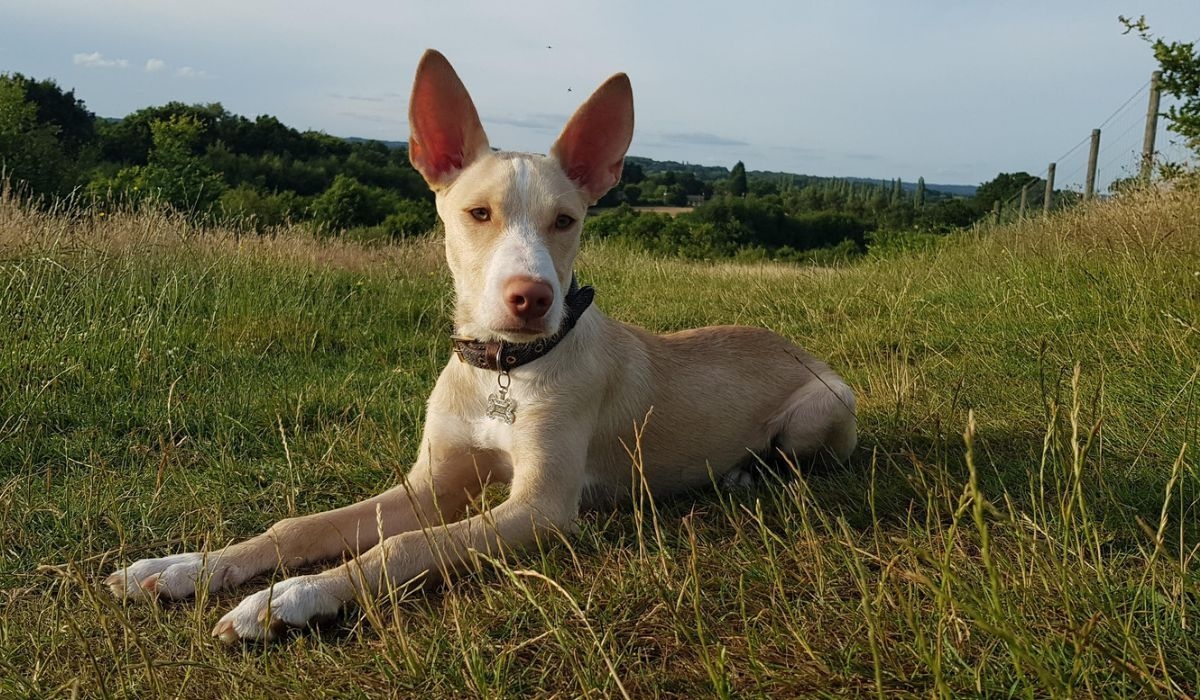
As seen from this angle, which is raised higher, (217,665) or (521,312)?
(521,312)

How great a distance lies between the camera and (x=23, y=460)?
3703 millimetres

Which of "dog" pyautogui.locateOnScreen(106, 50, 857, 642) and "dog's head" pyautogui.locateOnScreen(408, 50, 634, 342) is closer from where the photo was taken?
"dog" pyautogui.locateOnScreen(106, 50, 857, 642)

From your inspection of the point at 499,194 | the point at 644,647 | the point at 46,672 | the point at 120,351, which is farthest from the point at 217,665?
the point at 120,351

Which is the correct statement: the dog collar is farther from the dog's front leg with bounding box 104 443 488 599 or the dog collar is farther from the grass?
the grass

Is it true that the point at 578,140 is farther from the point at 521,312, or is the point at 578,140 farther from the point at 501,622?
the point at 501,622

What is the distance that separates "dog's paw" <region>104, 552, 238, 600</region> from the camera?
96.4 inches

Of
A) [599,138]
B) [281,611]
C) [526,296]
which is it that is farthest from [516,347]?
[281,611]

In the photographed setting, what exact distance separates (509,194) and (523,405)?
73 centimetres

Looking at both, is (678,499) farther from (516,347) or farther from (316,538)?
(316,538)

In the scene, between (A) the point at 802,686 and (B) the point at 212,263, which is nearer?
(A) the point at 802,686

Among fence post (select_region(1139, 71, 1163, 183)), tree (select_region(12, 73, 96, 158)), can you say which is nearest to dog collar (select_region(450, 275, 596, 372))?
fence post (select_region(1139, 71, 1163, 183))

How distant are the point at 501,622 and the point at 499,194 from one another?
4.61ft

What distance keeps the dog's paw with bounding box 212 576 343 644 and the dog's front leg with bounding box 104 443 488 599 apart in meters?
0.12

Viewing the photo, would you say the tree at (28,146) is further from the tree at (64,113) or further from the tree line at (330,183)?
the tree at (64,113)
